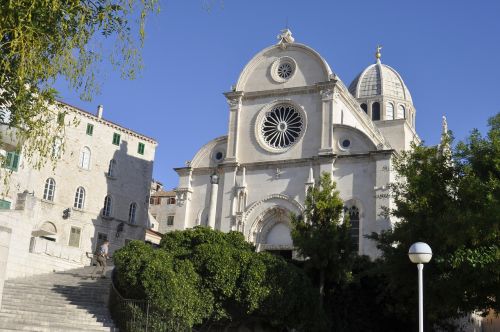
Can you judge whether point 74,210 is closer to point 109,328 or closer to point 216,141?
point 216,141

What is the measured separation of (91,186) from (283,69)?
1473cm

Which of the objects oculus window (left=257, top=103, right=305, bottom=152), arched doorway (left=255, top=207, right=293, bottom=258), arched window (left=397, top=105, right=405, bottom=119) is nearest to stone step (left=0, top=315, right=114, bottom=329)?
arched doorway (left=255, top=207, right=293, bottom=258)

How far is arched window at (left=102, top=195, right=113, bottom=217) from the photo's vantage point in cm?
4259

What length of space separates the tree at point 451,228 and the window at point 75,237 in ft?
73.4

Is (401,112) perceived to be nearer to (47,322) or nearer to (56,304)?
(56,304)

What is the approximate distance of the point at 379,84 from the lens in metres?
58.6

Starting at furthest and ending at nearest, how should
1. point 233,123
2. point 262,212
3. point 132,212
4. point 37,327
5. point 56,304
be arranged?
point 132,212, point 233,123, point 262,212, point 56,304, point 37,327

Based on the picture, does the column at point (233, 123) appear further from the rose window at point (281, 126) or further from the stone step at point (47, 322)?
the stone step at point (47, 322)

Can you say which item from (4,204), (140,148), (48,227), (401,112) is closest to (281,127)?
(140,148)

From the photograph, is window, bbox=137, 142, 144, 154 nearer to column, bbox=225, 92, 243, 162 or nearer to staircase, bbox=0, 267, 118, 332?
column, bbox=225, 92, 243, 162

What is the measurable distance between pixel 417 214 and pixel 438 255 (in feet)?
7.44

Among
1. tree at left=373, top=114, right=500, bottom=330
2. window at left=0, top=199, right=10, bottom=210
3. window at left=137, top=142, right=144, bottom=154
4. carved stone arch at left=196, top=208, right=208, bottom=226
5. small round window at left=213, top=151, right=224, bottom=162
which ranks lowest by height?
tree at left=373, top=114, right=500, bottom=330

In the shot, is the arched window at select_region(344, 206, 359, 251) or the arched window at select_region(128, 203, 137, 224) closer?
the arched window at select_region(344, 206, 359, 251)

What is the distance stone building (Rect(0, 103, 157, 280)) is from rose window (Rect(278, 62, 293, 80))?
1140cm
